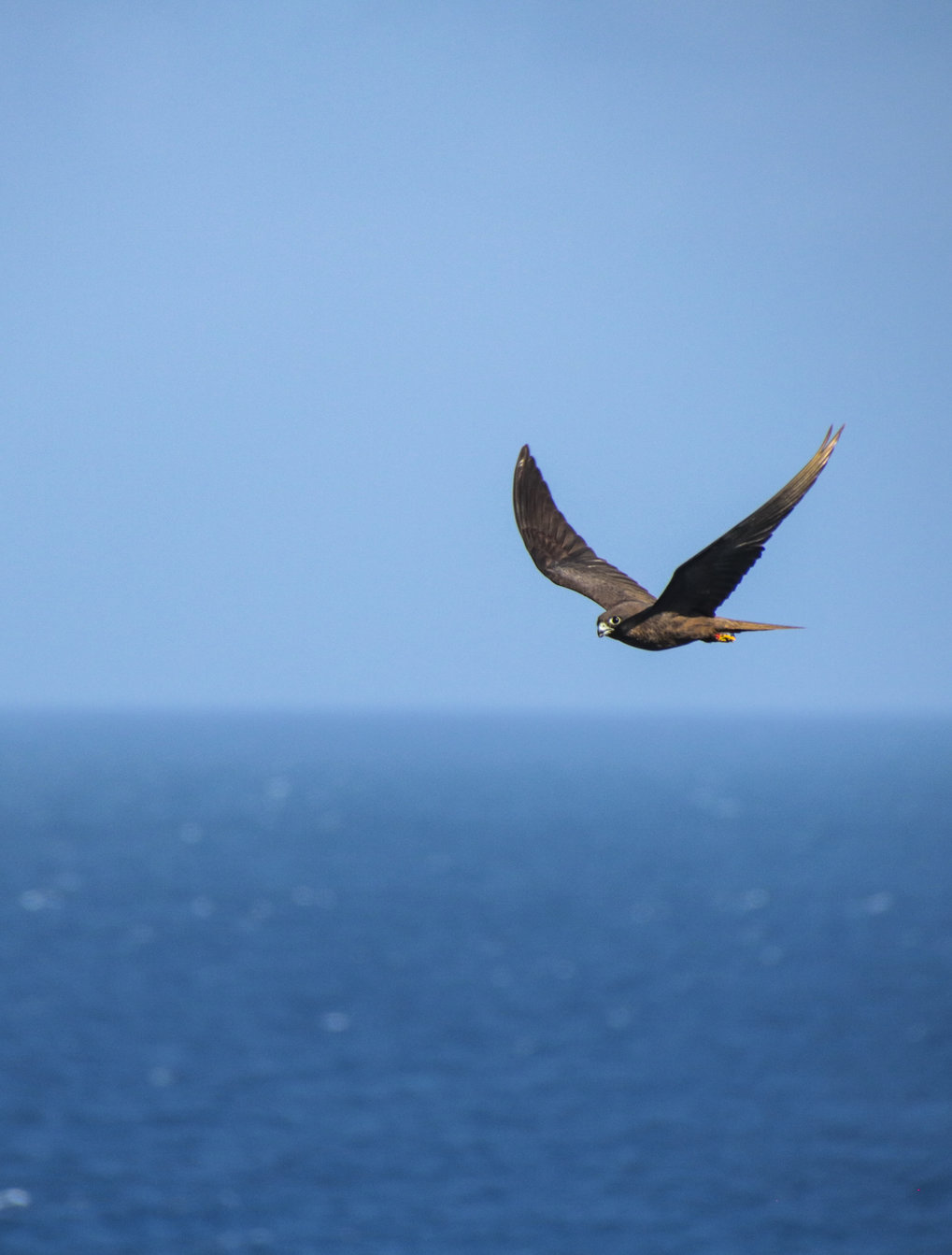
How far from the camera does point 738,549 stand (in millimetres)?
6586

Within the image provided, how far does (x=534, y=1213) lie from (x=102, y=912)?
3109 inches

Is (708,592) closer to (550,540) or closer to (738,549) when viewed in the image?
(738,549)

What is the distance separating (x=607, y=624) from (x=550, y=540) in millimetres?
2545

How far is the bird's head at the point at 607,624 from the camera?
23.8ft

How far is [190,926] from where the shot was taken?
5428 inches

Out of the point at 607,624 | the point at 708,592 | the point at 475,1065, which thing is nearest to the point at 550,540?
the point at 607,624

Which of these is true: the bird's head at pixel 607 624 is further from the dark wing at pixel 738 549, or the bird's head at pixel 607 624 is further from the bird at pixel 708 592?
the dark wing at pixel 738 549

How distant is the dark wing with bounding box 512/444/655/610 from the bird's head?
1559 millimetres

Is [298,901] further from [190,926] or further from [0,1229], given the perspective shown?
[0,1229]

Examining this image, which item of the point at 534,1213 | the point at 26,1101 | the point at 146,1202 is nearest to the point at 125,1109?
the point at 26,1101

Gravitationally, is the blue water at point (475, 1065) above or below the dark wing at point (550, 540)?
below

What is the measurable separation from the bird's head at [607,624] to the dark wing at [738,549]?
500 millimetres

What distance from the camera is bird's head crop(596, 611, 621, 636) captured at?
7.24 meters

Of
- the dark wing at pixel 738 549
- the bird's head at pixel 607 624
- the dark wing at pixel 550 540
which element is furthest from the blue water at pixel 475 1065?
the dark wing at pixel 738 549
